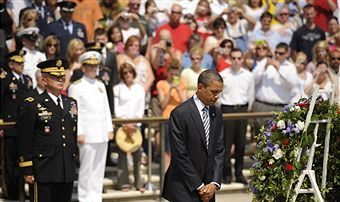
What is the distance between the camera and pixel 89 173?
11.8 meters

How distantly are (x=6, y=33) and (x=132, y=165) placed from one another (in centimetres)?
291

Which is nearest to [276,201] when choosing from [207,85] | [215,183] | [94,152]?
[215,183]

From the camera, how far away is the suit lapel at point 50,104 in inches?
367

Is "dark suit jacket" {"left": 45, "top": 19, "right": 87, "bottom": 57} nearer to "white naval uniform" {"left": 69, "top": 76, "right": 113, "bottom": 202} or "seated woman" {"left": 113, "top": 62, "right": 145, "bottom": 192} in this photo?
"seated woman" {"left": 113, "top": 62, "right": 145, "bottom": 192}

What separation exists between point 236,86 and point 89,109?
9.70 ft

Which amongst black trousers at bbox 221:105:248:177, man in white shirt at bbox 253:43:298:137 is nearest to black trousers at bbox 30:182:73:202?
black trousers at bbox 221:105:248:177

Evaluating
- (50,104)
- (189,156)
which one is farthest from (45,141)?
(189,156)

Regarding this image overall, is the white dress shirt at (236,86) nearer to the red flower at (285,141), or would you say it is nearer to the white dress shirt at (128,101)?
the white dress shirt at (128,101)

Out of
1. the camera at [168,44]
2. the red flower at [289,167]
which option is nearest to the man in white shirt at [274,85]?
the camera at [168,44]

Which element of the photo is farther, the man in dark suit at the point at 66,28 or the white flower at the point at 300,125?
the man in dark suit at the point at 66,28

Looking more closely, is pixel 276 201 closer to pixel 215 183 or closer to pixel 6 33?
pixel 215 183

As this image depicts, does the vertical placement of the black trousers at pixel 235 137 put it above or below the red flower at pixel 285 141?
below

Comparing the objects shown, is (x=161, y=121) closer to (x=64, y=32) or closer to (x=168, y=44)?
(x=168, y=44)

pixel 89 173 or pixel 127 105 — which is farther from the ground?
pixel 127 105
